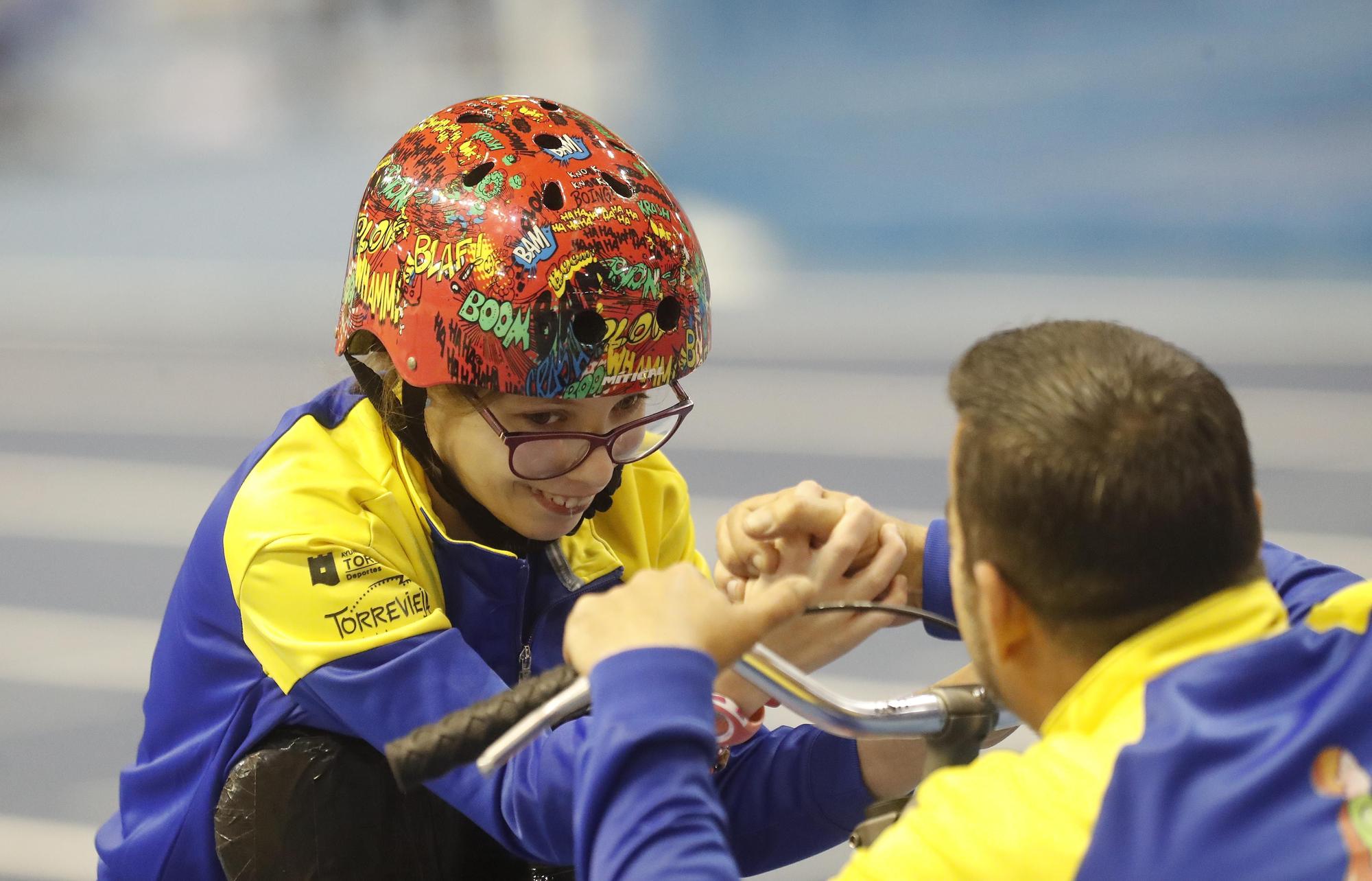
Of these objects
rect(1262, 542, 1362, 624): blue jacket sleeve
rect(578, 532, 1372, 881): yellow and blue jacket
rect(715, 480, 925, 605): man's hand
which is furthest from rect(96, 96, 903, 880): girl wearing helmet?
rect(578, 532, 1372, 881): yellow and blue jacket

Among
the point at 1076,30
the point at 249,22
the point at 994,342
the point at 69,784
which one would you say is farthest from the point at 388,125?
the point at 994,342

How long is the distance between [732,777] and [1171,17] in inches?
212

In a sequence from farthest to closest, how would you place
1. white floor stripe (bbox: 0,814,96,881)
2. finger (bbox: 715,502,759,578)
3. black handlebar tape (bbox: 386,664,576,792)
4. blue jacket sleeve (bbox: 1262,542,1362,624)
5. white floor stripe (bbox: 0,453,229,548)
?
white floor stripe (bbox: 0,453,229,548) → white floor stripe (bbox: 0,814,96,881) → finger (bbox: 715,502,759,578) → blue jacket sleeve (bbox: 1262,542,1362,624) → black handlebar tape (bbox: 386,664,576,792)

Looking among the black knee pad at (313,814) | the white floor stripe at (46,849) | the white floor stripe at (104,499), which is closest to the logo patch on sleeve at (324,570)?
the black knee pad at (313,814)

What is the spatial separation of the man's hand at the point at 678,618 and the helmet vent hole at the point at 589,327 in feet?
2.36

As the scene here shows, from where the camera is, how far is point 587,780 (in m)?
1.34

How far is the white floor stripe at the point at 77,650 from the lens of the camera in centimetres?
355

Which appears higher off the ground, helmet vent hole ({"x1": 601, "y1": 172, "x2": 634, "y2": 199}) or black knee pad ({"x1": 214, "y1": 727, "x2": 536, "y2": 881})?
helmet vent hole ({"x1": 601, "y1": 172, "x2": 634, "y2": 199})

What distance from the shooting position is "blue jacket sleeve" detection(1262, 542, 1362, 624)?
169 cm

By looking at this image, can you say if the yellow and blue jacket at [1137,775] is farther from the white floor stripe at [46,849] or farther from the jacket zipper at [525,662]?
the white floor stripe at [46,849]

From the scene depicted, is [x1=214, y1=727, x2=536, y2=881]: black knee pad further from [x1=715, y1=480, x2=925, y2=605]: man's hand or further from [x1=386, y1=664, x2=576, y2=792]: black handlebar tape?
[x1=386, y1=664, x2=576, y2=792]: black handlebar tape

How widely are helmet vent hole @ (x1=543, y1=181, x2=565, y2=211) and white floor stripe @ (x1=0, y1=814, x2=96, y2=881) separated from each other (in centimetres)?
167

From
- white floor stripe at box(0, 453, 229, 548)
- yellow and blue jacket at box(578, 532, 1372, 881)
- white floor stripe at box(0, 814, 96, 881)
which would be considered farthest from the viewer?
white floor stripe at box(0, 453, 229, 548)

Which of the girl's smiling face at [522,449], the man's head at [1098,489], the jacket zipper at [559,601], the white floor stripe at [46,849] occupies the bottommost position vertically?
the white floor stripe at [46,849]
